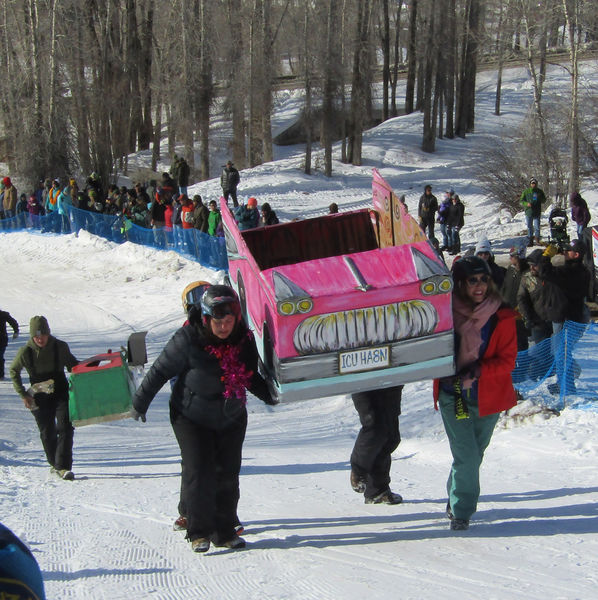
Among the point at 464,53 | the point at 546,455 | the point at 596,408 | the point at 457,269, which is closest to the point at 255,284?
the point at 457,269

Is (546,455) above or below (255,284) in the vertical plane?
below

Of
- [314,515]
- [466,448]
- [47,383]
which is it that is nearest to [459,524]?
[466,448]

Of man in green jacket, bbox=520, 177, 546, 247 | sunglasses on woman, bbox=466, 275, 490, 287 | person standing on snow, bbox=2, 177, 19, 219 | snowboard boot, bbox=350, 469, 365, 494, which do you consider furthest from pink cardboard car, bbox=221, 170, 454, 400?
person standing on snow, bbox=2, 177, 19, 219

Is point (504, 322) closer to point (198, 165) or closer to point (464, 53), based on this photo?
point (198, 165)

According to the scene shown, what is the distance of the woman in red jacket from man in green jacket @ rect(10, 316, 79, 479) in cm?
416

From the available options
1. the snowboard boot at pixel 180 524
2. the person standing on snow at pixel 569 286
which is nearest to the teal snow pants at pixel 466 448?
the snowboard boot at pixel 180 524

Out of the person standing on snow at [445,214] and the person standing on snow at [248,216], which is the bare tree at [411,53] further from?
the person standing on snow at [248,216]

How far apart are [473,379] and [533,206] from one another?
585 inches

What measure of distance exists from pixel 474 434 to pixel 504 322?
79 centimetres

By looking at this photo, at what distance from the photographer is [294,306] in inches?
228

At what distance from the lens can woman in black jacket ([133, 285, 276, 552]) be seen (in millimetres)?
5473

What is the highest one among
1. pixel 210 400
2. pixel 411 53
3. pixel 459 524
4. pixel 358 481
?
pixel 411 53

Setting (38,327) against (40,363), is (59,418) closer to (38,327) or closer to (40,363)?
(40,363)

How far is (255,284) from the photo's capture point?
264 inches
